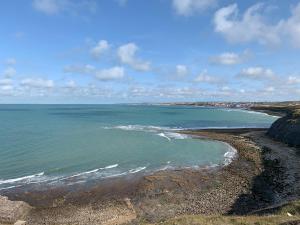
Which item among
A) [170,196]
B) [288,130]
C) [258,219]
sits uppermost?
[288,130]

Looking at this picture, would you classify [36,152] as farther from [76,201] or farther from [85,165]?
[76,201]

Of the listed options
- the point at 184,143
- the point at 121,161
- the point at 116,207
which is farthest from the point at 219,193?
the point at 184,143

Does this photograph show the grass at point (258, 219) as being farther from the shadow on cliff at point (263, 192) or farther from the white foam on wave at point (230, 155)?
the white foam on wave at point (230, 155)

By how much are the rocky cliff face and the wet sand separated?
54.5 ft

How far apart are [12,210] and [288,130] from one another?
5263 centimetres

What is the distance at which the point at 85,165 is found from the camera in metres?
44.6

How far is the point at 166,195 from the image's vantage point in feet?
106

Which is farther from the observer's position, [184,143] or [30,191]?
[184,143]

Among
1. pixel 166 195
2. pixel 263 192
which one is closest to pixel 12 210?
pixel 166 195

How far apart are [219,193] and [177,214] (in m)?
6.93

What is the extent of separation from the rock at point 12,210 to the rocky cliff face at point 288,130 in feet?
149

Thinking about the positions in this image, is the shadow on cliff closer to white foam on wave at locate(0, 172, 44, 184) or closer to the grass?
the grass

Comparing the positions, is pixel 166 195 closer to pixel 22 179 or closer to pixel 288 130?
pixel 22 179

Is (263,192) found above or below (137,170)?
below
